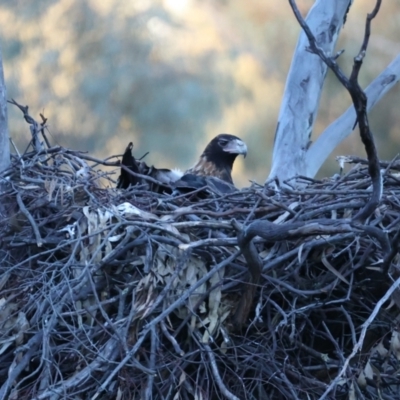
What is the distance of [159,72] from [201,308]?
14.3 ft

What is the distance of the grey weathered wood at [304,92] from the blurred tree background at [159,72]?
1204 mm

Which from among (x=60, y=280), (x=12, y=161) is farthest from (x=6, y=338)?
(x=12, y=161)

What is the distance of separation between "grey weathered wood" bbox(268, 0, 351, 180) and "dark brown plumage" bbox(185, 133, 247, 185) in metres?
0.35

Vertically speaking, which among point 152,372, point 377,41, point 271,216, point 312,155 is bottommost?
point 152,372

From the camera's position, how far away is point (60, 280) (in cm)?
322

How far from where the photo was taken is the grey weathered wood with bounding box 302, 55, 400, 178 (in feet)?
19.4

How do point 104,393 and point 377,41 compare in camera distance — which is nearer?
point 104,393

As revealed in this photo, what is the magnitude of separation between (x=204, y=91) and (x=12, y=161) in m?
3.37

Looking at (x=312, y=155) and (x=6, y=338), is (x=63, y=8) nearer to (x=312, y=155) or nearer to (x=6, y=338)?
(x=312, y=155)

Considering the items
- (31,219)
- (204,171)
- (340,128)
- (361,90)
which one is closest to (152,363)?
(31,219)

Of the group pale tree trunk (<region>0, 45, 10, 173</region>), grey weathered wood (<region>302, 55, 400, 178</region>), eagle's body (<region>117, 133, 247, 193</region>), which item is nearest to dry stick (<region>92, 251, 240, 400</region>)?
eagle's body (<region>117, 133, 247, 193</region>)

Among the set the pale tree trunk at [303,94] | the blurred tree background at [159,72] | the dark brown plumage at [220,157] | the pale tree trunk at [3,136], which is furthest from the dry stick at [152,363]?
the blurred tree background at [159,72]

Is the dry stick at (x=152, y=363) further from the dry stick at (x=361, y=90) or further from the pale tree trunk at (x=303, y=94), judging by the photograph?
the pale tree trunk at (x=303, y=94)

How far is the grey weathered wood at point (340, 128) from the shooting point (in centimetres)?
591
